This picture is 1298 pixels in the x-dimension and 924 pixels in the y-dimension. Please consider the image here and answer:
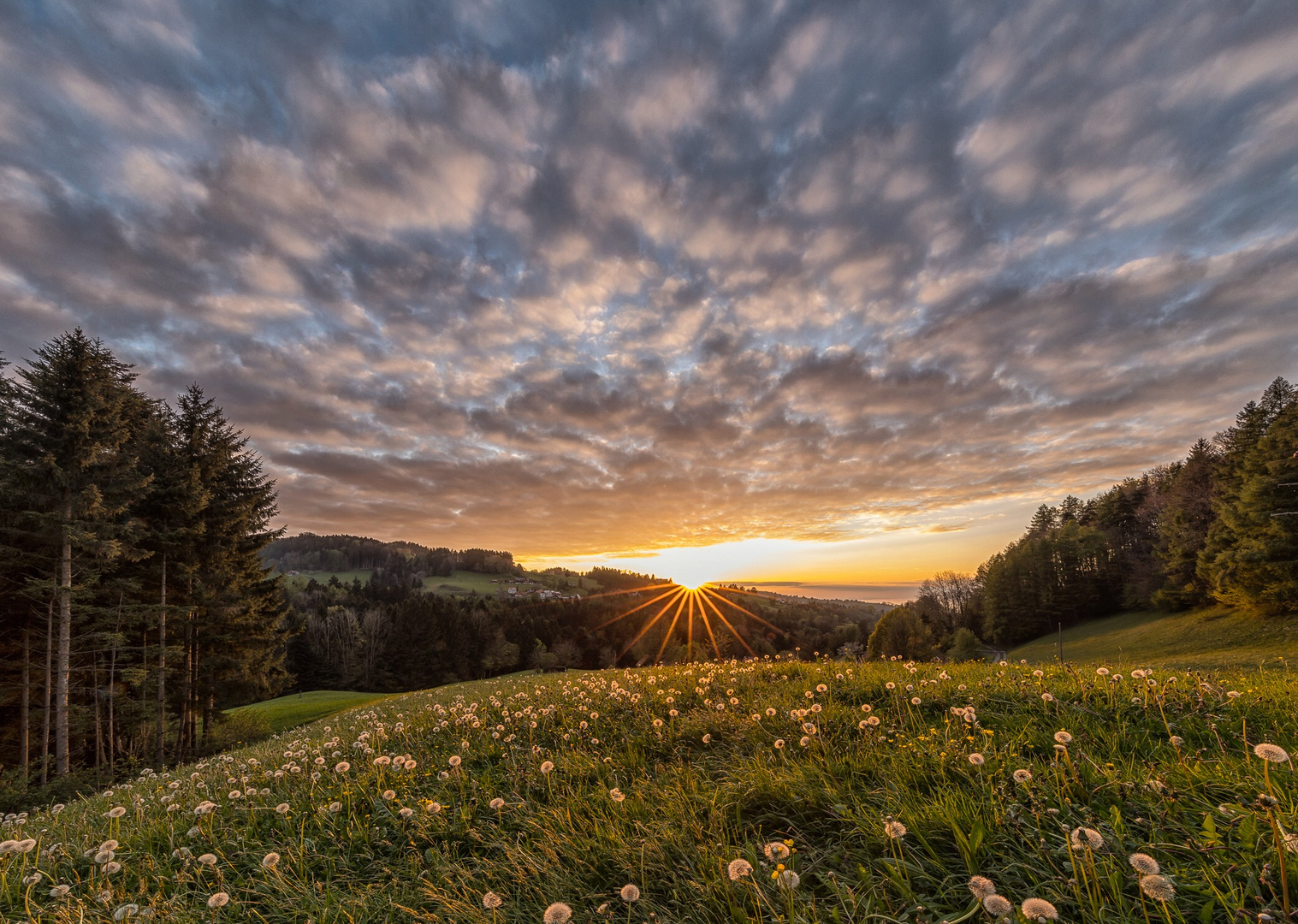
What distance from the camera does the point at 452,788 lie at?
4570 millimetres

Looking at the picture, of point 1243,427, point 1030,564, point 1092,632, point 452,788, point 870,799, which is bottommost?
point 1092,632

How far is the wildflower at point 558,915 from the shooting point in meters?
2.11

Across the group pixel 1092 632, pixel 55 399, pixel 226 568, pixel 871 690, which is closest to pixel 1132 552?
pixel 1092 632

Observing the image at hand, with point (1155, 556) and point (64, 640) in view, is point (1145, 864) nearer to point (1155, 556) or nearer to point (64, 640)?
point (64, 640)

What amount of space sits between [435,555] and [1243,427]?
20570 cm

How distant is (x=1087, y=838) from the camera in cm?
195

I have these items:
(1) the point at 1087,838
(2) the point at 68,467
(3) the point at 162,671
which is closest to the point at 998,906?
(1) the point at 1087,838

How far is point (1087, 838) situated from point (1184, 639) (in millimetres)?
54857

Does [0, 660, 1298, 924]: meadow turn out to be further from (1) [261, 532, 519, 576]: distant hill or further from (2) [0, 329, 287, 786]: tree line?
(1) [261, 532, 519, 576]: distant hill

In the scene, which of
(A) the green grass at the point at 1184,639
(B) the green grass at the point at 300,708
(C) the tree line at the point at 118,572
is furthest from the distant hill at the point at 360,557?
(A) the green grass at the point at 1184,639

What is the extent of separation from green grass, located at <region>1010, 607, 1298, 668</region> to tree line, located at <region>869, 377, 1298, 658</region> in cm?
218

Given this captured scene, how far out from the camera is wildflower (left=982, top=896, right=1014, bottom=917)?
1.60m

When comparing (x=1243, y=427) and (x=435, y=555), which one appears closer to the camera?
(x=1243, y=427)

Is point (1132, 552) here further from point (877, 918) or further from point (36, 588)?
point (36, 588)
